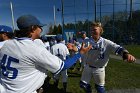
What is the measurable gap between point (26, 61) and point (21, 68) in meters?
0.11

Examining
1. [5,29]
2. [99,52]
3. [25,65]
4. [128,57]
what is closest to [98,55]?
[99,52]

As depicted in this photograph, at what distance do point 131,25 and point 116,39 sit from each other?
3.33m

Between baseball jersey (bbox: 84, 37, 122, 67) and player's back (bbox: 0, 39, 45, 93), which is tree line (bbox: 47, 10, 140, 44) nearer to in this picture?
baseball jersey (bbox: 84, 37, 122, 67)

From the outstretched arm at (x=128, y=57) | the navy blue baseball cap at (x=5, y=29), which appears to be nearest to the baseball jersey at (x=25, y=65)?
the navy blue baseball cap at (x=5, y=29)

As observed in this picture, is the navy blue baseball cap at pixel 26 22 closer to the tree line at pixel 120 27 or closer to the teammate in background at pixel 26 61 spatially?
the teammate in background at pixel 26 61

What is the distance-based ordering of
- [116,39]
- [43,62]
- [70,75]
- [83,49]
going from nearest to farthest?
[43,62] → [83,49] → [70,75] → [116,39]

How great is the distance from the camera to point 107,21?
174ft

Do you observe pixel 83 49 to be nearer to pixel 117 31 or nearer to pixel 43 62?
pixel 43 62

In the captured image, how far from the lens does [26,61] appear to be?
4801mm

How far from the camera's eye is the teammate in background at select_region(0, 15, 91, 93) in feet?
15.6

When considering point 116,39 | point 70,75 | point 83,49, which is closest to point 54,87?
point 70,75

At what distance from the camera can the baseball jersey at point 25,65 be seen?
4.77 meters

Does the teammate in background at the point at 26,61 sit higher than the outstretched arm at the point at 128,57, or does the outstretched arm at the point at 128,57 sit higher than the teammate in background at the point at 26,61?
the teammate in background at the point at 26,61

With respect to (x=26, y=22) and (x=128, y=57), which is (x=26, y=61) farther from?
(x=128, y=57)
